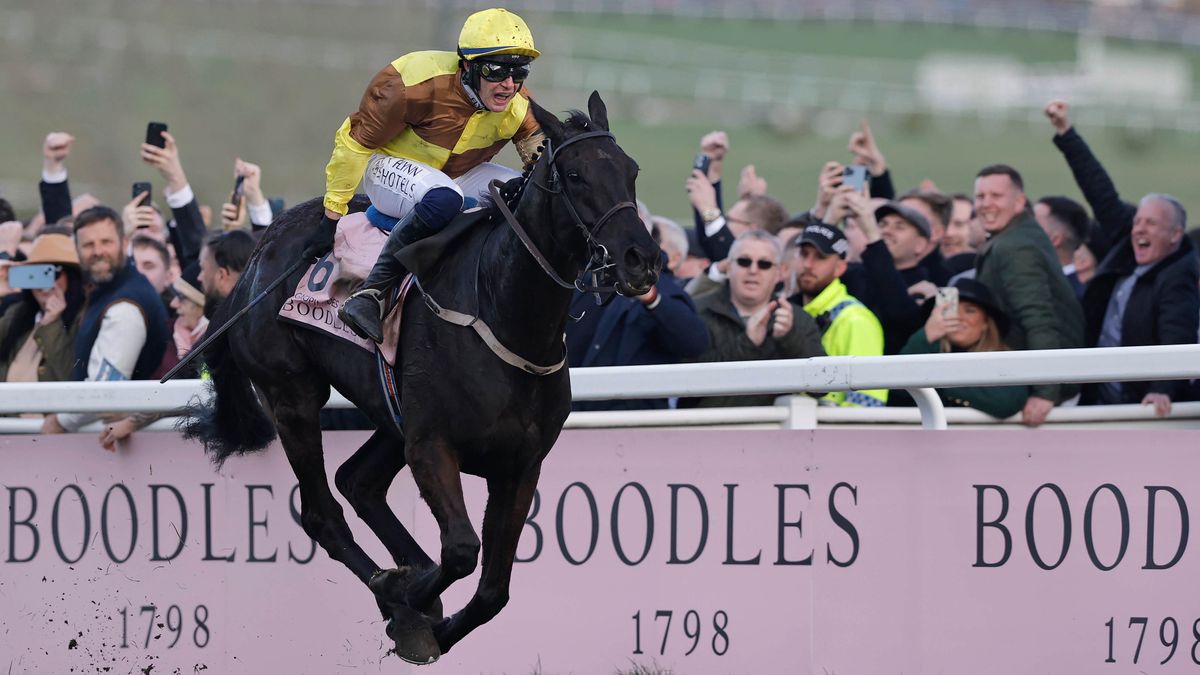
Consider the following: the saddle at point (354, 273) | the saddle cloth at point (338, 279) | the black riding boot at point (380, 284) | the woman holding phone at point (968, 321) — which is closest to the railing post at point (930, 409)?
the woman holding phone at point (968, 321)

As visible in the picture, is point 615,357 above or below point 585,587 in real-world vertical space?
above

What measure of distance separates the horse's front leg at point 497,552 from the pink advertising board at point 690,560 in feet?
2.20

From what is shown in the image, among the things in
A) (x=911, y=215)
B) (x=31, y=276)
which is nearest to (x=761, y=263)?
(x=911, y=215)

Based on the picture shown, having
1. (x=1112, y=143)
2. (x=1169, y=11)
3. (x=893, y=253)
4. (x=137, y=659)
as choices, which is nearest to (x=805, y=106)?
(x=1112, y=143)

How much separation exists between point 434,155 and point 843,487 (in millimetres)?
1761

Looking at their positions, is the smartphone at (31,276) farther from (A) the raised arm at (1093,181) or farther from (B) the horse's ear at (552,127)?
(A) the raised arm at (1093,181)

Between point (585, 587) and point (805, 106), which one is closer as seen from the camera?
point (585, 587)

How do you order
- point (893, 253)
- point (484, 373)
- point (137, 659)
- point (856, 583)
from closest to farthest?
point (484, 373) → point (856, 583) → point (137, 659) → point (893, 253)

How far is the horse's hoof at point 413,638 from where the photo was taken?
5.46 metres

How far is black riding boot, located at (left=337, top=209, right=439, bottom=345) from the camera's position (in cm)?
552

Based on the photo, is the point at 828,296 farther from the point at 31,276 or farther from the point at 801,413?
the point at 31,276

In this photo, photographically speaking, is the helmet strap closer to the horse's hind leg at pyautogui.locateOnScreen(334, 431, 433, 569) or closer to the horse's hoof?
the horse's hind leg at pyautogui.locateOnScreen(334, 431, 433, 569)

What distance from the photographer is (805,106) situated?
105 ft

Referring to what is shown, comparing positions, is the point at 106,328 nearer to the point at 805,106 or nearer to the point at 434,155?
the point at 434,155
